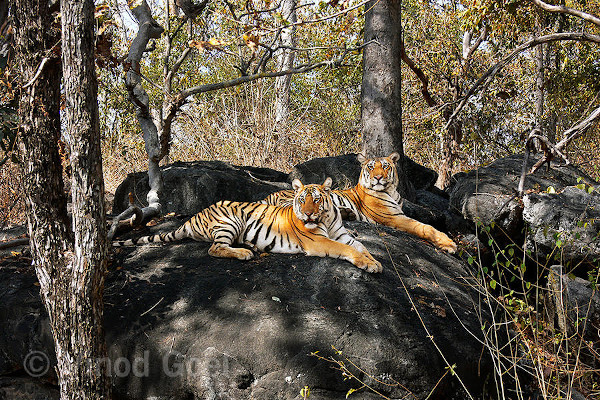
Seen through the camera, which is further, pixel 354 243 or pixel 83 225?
pixel 354 243

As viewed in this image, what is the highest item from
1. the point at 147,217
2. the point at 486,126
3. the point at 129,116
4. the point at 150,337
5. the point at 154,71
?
the point at 154,71

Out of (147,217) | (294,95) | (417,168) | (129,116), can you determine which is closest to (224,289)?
(147,217)

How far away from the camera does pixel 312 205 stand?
5.11 metres

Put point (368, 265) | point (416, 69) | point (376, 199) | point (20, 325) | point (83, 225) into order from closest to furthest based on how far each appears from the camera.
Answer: point (83, 225)
point (20, 325)
point (368, 265)
point (376, 199)
point (416, 69)

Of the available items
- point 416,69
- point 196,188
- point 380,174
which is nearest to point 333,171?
point 380,174

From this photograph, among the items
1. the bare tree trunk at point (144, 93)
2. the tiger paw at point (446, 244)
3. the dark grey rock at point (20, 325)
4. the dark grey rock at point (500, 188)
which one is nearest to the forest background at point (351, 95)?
the dark grey rock at point (500, 188)

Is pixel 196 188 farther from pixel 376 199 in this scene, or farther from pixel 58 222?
pixel 58 222

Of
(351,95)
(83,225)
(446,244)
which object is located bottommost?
(446,244)

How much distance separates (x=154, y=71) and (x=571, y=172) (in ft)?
33.5

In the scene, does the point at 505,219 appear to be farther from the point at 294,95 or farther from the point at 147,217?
the point at 294,95

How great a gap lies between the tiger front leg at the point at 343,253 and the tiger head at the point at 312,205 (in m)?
0.21

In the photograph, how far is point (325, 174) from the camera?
866cm

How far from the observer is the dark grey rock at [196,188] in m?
7.96

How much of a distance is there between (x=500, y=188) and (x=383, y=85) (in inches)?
105
